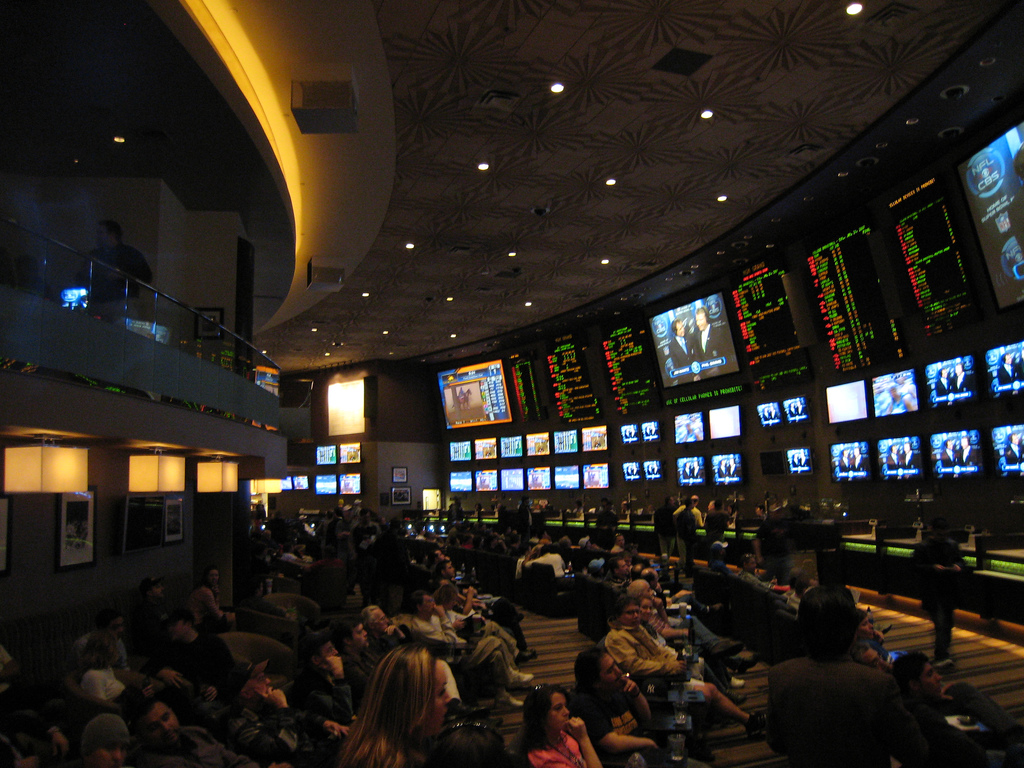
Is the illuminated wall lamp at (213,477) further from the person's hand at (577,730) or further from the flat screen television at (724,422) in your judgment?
the flat screen television at (724,422)

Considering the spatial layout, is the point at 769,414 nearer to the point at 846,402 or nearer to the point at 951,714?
the point at 846,402

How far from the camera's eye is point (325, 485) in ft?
81.1

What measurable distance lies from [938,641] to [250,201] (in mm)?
8026

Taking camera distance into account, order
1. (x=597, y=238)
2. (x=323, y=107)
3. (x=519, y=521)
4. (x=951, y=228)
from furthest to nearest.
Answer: (x=519, y=521)
(x=597, y=238)
(x=951, y=228)
(x=323, y=107)

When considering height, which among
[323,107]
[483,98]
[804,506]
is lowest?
[804,506]

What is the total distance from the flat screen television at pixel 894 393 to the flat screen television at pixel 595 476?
25.9 feet

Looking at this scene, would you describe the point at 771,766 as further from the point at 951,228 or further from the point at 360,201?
the point at 360,201

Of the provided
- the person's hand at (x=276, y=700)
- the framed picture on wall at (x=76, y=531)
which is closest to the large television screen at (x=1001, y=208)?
the person's hand at (x=276, y=700)

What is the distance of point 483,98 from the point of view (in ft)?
23.5

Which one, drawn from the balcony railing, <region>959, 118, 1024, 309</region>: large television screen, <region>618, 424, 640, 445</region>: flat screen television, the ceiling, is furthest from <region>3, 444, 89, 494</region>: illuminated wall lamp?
<region>618, 424, 640, 445</region>: flat screen television

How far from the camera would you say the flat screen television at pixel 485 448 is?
21812 mm

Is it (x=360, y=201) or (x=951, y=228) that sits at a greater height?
(x=360, y=201)

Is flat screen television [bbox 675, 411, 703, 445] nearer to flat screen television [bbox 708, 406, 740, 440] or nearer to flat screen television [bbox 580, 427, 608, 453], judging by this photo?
flat screen television [bbox 708, 406, 740, 440]

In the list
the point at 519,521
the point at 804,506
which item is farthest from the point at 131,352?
the point at 519,521
